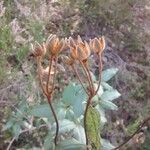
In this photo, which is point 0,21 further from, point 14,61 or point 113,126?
point 113,126

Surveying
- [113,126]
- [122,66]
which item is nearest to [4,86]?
[113,126]

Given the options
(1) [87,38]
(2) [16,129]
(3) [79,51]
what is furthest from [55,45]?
(1) [87,38]

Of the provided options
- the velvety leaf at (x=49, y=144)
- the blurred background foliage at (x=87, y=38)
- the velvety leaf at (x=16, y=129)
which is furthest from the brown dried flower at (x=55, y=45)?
the blurred background foliage at (x=87, y=38)

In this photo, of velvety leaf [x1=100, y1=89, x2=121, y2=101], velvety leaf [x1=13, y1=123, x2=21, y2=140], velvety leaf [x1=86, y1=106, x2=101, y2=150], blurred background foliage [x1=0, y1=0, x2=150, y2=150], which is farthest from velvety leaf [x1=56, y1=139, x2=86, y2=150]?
blurred background foliage [x1=0, y1=0, x2=150, y2=150]

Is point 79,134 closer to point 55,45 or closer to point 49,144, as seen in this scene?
point 49,144

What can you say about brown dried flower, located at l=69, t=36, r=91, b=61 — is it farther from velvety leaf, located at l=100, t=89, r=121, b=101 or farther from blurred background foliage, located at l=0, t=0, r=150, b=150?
blurred background foliage, located at l=0, t=0, r=150, b=150
